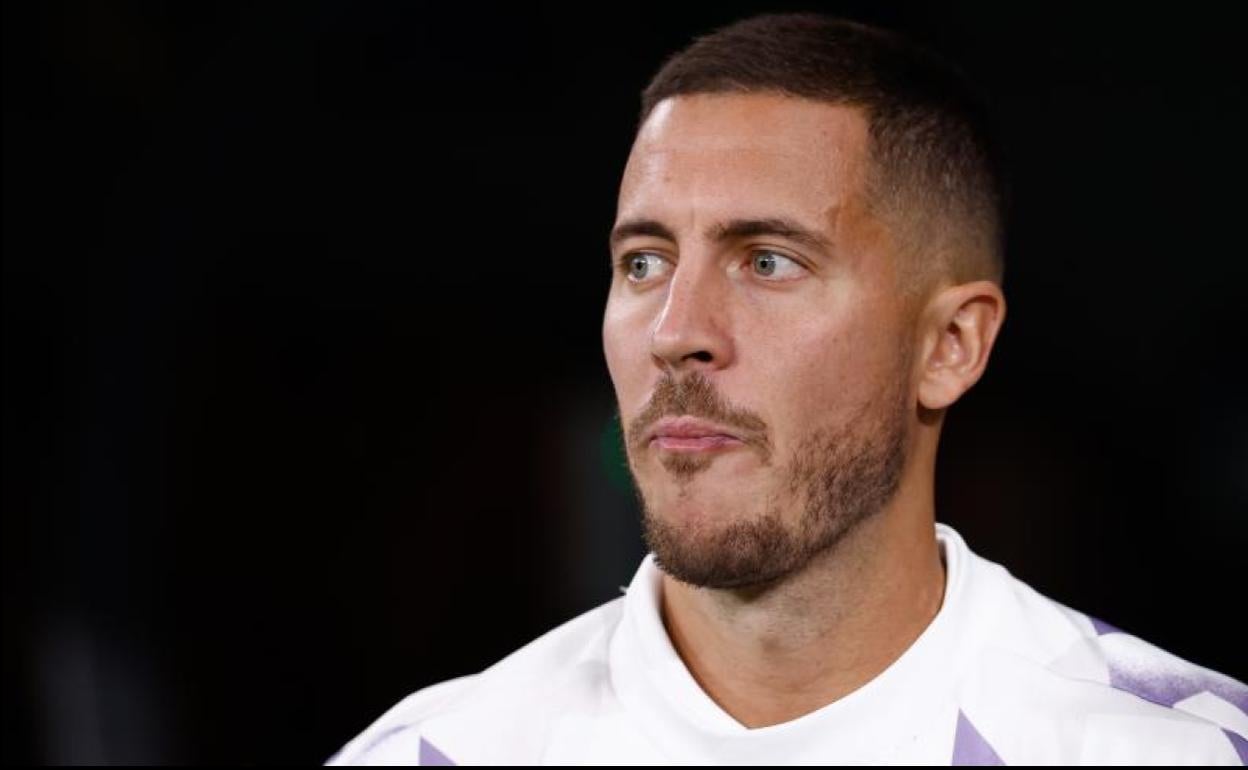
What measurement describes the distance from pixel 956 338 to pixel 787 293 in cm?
41

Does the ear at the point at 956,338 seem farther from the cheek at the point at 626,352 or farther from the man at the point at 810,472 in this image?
the cheek at the point at 626,352

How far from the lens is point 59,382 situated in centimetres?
328

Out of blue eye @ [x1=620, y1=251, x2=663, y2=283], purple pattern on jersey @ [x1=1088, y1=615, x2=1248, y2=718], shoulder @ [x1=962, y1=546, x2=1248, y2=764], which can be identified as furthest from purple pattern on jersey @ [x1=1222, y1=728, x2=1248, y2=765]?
blue eye @ [x1=620, y1=251, x2=663, y2=283]

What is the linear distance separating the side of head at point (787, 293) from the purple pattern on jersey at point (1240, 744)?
0.68 m

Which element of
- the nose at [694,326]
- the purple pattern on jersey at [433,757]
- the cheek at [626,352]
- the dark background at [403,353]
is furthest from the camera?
the dark background at [403,353]

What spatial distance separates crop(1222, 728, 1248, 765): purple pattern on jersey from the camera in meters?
2.42

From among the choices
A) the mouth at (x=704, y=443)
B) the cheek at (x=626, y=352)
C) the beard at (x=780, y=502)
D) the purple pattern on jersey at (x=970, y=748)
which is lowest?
the purple pattern on jersey at (x=970, y=748)

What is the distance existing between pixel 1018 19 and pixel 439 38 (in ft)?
4.38

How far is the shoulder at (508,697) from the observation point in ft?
8.73

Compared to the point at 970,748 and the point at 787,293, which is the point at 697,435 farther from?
the point at 970,748

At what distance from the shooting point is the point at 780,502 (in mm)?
2422

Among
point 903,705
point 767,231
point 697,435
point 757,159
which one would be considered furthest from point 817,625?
point 757,159

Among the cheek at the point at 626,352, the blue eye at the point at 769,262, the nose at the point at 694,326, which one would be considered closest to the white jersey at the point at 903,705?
the cheek at the point at 626,352

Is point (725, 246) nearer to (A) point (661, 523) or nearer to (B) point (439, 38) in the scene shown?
(A) point (661, 523)
